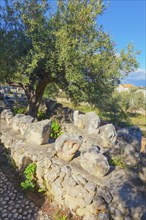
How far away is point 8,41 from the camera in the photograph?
1045cm

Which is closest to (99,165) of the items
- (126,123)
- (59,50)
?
(59,50)

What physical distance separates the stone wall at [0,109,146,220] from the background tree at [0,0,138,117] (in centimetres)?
379

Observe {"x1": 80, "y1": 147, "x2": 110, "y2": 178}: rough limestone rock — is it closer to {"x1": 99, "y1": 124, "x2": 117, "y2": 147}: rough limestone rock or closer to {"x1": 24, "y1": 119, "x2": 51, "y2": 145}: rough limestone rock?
{"x1": 24, "y1": 119, "x2": 51, "y2": 145}: rough limestone rock

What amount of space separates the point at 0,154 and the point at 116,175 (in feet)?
17.6

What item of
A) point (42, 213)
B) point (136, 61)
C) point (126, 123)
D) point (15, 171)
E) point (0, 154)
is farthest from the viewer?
point (126, 123)

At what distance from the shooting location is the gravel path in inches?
192

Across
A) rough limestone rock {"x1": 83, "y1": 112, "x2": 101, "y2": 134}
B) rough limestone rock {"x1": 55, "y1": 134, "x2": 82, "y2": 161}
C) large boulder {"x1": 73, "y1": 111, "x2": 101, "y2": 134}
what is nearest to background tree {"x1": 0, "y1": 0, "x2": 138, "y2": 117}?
large boulder {"x1": 73, "y1": 111, "x2": 101, "y2": 134}

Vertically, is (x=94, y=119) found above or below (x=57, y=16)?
below

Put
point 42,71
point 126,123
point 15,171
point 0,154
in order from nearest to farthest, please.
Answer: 1. point 15,171
2. point 0,154
3. point 42,71
4. point 126,123

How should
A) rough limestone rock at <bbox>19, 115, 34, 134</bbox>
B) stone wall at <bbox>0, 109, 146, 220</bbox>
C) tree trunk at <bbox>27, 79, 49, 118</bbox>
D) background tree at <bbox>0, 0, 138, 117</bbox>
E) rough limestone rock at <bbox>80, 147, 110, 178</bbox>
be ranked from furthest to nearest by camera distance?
1. tree trunk at <bbox>27, 79, 49, 118</bbox>
2. background tree at <bbox>0, 0, 138, 117</bbox>
3. rough limestone rock at <bbox>19, 115, 34, 134</bbox>
4. rough limestone rock at <bbox>80, 147, 110, 178</bbox>
5. stone wall at <bbox>0, 109, 146, 220</bbox>

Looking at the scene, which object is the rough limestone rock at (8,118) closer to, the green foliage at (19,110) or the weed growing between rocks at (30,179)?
the weed growing between rocks at (30,179)

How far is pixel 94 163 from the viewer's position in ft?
17.1

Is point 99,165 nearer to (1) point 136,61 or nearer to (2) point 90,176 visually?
(2) point 90,176

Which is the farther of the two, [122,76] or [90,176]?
[122,76]
